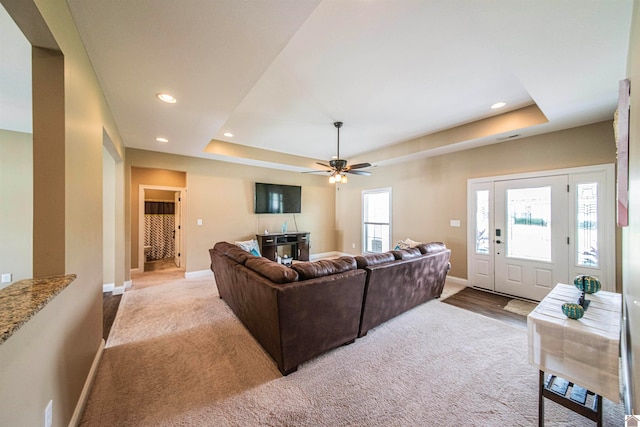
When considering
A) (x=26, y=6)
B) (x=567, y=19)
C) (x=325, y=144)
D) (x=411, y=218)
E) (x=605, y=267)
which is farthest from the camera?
(x=411, y=218)

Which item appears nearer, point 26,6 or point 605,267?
point 26,6

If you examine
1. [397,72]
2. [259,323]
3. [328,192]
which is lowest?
[259,323]

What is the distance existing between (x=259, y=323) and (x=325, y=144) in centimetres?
380

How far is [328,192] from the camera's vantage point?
23.6 feet

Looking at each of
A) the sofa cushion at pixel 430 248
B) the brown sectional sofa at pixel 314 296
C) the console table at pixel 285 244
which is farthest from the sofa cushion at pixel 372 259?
the console table at pixel 285 244

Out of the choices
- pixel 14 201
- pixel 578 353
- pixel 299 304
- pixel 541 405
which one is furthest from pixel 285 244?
pixel 578 353

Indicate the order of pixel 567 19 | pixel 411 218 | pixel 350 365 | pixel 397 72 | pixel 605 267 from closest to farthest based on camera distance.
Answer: pixel 567 19, pixel 350 365, pixel 397 72, pixel 605 267, pixel 411 218

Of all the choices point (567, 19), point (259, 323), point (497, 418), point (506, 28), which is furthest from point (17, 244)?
point (567, 19)

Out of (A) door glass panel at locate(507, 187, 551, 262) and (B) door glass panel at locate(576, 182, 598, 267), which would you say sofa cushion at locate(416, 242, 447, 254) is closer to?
(A) door glass panel at locate(507, 187, 551, 262)

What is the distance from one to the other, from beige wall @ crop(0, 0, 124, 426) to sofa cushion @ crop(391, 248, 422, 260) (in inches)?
112

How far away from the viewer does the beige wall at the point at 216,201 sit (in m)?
4.80

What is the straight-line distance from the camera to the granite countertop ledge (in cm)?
82

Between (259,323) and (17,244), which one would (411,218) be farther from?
(17,244)

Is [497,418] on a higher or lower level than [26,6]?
lower
